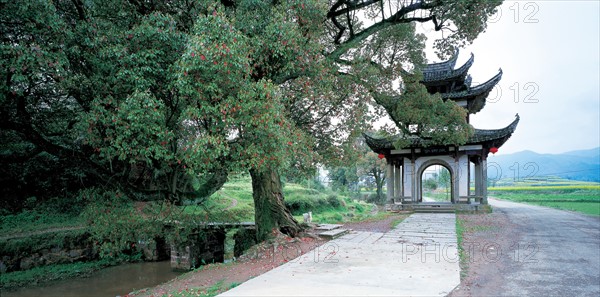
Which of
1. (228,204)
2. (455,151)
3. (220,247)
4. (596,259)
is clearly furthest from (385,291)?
(228,204)

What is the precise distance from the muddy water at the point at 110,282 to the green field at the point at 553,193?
75.0ft

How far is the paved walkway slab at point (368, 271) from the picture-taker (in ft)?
15.1

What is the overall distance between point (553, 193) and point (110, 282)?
37195mm

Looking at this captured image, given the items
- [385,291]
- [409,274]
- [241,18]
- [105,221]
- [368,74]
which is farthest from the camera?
[368,74]

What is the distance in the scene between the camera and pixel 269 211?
30.8ft

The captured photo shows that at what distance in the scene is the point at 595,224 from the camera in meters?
12.0

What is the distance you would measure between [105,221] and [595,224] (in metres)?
15.4

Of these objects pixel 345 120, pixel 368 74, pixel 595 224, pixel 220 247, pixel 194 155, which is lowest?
pixel 220 247

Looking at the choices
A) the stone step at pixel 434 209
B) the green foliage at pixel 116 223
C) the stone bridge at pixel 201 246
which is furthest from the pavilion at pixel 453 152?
the green foliage at pixel 116 223

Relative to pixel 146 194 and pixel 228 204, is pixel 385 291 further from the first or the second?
pixel 228 204

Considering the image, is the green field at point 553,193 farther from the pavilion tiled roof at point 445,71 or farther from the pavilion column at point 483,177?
the pavilion tiled roof at point 445,71

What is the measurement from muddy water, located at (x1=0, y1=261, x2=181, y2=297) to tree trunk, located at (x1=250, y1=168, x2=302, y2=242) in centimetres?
418

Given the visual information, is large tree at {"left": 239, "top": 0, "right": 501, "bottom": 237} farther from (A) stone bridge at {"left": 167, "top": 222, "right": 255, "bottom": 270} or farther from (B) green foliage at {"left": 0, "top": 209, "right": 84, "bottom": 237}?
(B) green foliage at {"left": 0, "top": 209, "right": 84, "bottom": 237}

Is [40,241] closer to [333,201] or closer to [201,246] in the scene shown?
[201,246]
